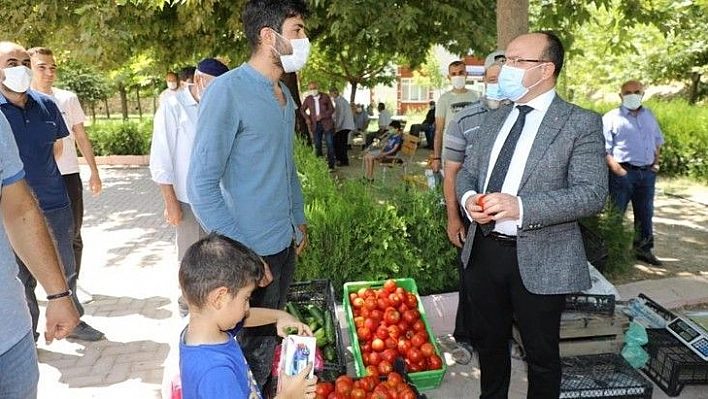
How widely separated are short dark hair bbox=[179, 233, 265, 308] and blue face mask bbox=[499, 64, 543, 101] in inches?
64.4

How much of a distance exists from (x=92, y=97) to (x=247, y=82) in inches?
1328

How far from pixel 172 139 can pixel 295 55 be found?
208cm

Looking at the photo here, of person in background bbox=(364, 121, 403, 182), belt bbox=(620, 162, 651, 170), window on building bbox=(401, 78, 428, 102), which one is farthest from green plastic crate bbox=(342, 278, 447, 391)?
window on building bbox=(401, 78, 428, 102)

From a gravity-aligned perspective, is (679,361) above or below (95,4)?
below

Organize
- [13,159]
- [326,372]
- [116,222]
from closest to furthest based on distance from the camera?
[13,159] < [326,372] < [116,222]

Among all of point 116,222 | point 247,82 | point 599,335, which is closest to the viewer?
point 247,82

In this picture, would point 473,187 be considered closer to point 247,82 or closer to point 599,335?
point 247,82

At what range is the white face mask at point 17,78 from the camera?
148 inches

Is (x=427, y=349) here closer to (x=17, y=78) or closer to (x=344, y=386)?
(x=344, y=386)

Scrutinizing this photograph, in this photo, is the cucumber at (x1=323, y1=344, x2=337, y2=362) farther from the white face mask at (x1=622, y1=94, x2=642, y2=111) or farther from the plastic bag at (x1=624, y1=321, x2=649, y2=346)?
the white face mask at (x1=622, y1=94, x2=642, y2=111)

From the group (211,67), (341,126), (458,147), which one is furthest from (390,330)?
(341,126)

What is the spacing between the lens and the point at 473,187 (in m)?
3.19

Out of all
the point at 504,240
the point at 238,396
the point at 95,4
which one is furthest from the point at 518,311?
the point at 95,4

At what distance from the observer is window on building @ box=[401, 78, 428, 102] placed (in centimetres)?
5081
